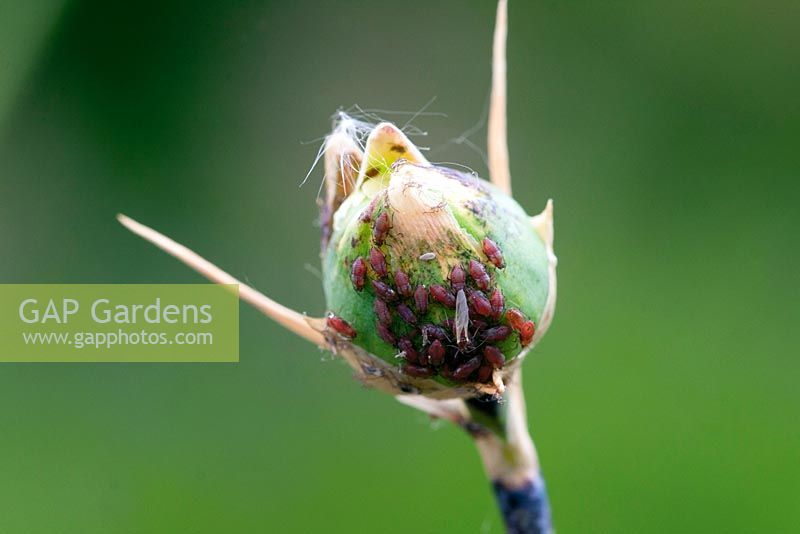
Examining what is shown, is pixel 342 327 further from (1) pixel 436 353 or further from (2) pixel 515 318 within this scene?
(2) pixel 515 318

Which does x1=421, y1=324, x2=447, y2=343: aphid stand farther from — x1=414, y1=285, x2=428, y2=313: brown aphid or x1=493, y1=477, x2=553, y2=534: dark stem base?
x1=493, y1=477, x2=553, y2=534: dark stem base

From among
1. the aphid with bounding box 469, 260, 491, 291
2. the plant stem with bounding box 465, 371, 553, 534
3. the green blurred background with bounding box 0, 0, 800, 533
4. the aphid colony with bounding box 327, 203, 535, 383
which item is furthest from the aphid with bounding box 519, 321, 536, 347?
the green blurred background with bounding box 0, 0, 800, 533

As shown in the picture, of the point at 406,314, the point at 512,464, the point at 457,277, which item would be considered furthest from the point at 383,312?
the point at 512,464

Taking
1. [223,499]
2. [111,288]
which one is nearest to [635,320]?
[223,499]

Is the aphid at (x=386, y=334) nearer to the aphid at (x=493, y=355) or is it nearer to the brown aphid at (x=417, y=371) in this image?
the brown aphid at (x=417, y=371)

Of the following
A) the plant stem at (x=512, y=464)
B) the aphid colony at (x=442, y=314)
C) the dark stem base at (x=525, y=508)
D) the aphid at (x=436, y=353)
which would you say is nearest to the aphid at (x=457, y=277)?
the aphid colony at (x=442, y=314)

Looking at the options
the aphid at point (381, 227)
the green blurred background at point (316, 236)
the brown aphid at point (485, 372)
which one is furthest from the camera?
the green blurred background at point (316, 236)
